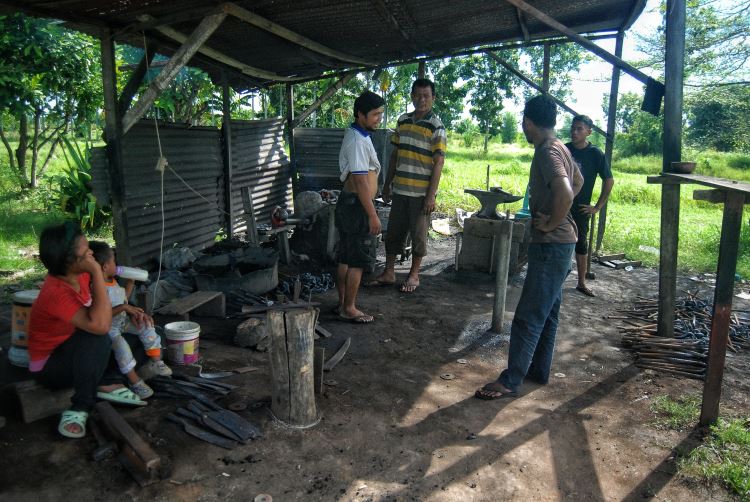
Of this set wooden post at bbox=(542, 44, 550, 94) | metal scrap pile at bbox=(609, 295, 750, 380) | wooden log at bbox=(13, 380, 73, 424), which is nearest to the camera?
wooden log at bbox=(13, 380, 73, 424)

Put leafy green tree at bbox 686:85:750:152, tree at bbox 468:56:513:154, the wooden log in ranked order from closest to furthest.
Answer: the wooden log → leafy green tree at bbox 686:85:750:152 → tree at bbox 468:56:513:154

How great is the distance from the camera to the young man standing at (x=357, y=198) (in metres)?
4.72

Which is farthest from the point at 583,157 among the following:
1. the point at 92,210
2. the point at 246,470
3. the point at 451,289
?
the point at 92,210

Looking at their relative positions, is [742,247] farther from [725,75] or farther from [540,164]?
[540,164]

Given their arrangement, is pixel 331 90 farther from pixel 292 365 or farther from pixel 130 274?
pixel 292 365

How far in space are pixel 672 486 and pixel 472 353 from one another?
6.81 feet

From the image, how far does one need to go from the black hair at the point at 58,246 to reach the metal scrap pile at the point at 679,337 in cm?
451

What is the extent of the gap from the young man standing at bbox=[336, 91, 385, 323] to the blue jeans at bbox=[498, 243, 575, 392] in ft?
5.53

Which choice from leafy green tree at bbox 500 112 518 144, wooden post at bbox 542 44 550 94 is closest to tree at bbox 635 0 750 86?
wooden post at bbox 542 44 550 94

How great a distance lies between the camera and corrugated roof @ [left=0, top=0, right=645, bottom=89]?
4.97 metres

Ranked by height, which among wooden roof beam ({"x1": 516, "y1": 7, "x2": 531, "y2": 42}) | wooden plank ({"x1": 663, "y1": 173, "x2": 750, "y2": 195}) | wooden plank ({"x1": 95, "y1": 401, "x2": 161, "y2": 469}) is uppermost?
wooden roof beam ({"x1": 516, "y1": 7, "x2": 531, "y2": 42})

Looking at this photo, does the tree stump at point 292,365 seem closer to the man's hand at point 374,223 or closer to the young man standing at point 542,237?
the young man standing at point 542,237

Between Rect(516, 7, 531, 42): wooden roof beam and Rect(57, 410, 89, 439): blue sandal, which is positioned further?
Rect(516, 7, 531, 42): wooden roof beam

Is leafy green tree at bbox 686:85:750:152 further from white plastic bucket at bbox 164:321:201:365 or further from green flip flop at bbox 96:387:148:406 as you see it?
green flip flop at bbox 96:387:148:406
